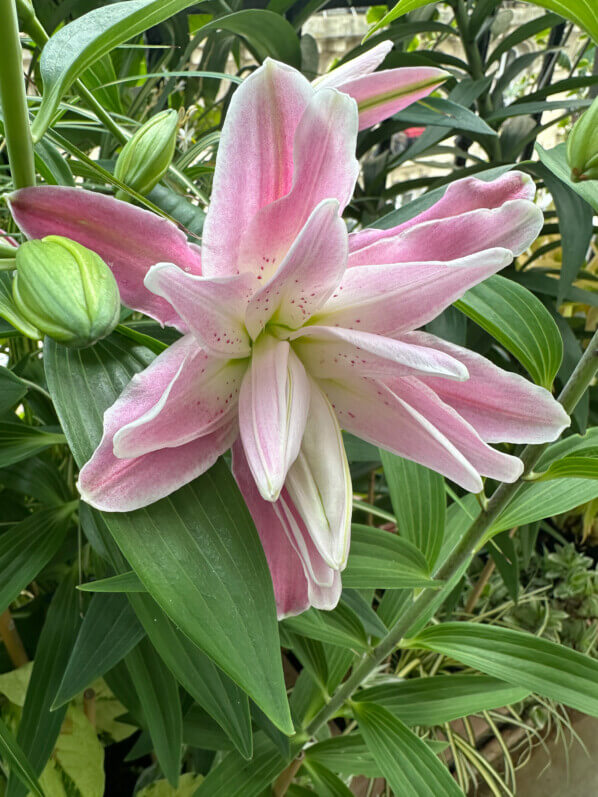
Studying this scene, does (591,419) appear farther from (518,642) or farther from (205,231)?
(205,231)

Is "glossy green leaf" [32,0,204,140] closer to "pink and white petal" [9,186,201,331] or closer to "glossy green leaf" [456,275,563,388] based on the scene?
"pink and white petal" [9,186,201,331]

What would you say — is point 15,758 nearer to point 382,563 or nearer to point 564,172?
point 382,563

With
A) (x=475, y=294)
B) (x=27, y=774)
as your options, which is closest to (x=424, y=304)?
(x=475, y=294)

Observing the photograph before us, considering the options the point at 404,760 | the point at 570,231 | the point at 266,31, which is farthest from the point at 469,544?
the point at 266,31

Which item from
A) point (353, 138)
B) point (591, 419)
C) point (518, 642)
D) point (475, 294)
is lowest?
point (591, 419)

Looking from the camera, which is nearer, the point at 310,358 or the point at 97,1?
the point at 310,358

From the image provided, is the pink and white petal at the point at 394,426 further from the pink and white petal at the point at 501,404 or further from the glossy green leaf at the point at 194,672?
the glossy green leaf at the point at 194,672
